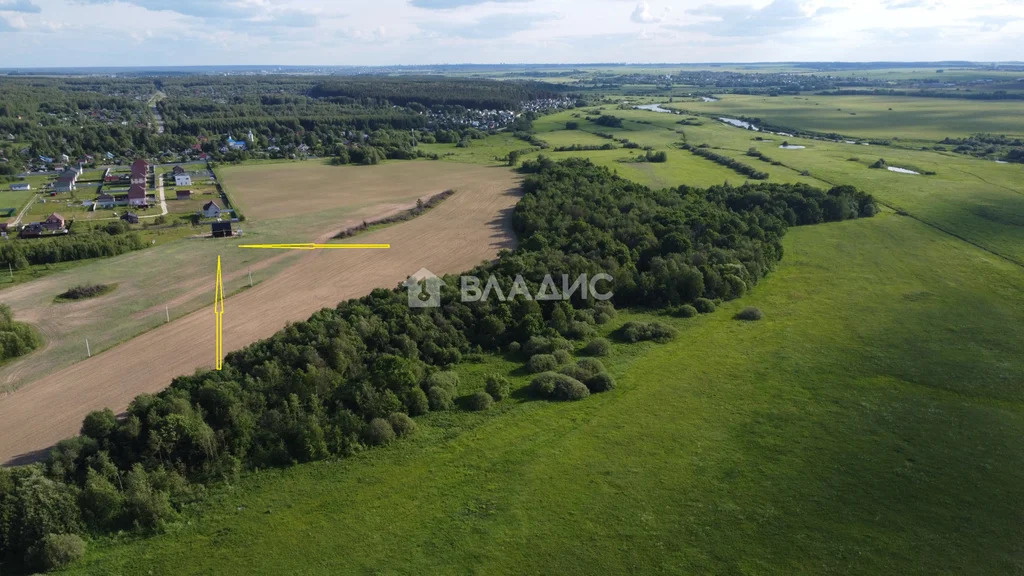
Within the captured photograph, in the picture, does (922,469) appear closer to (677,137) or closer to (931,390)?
(931,390)

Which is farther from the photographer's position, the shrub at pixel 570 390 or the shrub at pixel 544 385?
the shrub at pixel 544 385

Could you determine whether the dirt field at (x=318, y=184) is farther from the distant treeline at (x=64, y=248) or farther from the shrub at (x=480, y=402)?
the shrub at (x=480, y=402)

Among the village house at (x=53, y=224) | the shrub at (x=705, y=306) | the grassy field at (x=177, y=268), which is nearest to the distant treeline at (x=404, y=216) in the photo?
the grassy field at (x=177, y=268)

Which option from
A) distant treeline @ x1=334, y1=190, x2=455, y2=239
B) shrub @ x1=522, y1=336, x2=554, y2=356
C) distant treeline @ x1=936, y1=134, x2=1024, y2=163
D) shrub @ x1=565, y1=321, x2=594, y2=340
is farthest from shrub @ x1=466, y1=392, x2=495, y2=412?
distant treeline @ x1=936, y1=134, x2=1024, y2=163

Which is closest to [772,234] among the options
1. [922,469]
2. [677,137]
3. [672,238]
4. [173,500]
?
[672,238]

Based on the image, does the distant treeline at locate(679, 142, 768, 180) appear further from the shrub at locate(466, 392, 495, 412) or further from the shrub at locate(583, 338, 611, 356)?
the shrub at locate(466, 392, 495, 412)

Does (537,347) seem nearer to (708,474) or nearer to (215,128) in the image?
(708,474)
